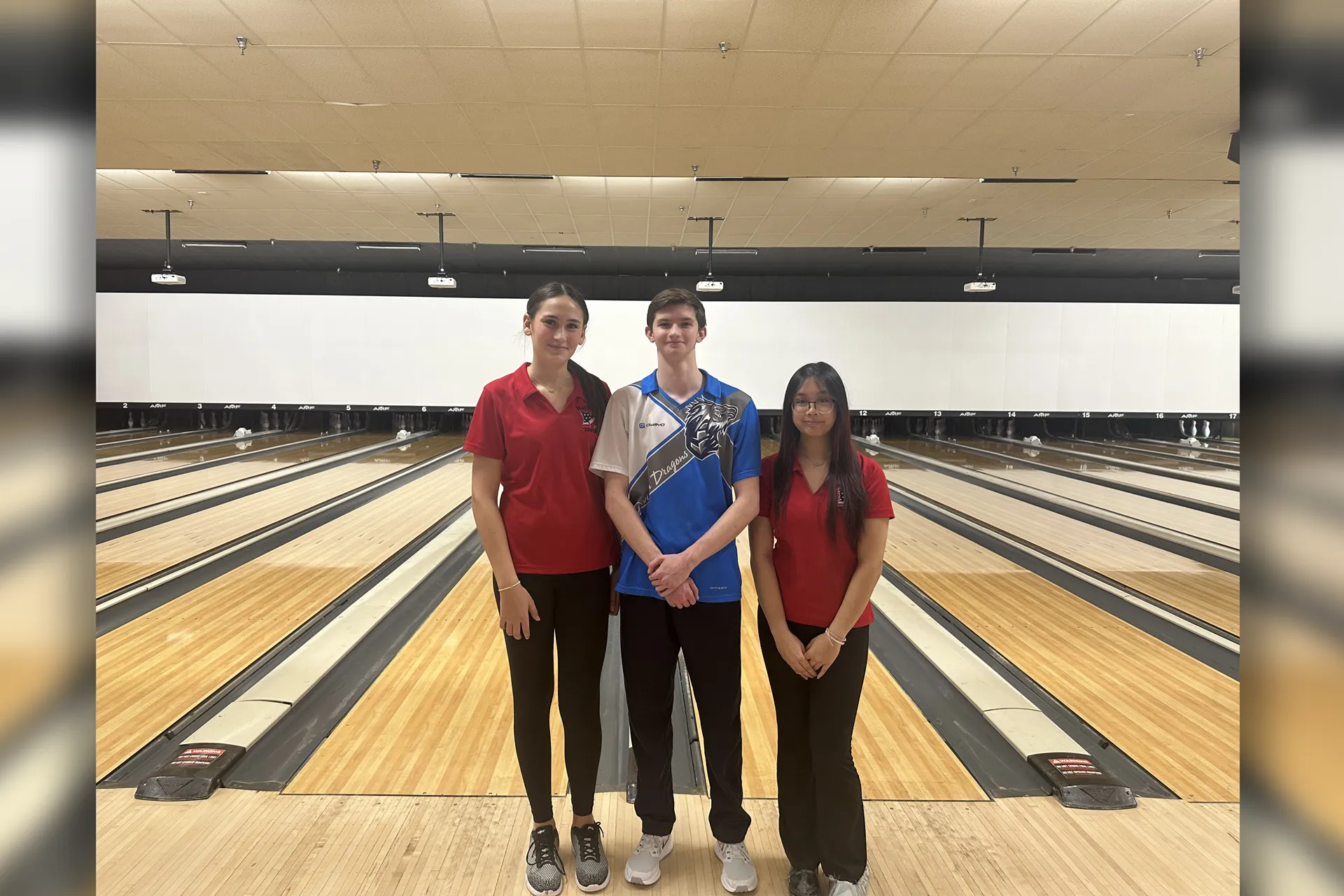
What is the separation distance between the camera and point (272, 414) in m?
15.1

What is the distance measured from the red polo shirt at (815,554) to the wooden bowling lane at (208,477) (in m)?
5.06

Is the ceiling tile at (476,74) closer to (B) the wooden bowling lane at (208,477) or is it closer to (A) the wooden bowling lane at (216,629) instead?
(A) the wooden bowling lane at (216,629)

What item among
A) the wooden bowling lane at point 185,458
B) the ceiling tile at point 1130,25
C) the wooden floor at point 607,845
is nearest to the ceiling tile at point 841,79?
the ceiling tile at point 1130,25

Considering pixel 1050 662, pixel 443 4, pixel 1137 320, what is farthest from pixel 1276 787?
pixel 1137 320

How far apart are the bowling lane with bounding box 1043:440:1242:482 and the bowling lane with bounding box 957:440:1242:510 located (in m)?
0.48

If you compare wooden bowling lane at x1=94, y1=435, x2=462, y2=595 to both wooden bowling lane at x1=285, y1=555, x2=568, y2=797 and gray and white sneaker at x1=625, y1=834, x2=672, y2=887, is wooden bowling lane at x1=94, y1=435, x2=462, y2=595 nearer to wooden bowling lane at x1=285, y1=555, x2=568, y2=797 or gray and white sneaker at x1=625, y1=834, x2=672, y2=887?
wooden bowling lane at x1=285, y1=555, x2=568, y2=797

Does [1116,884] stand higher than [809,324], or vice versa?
[809,324]

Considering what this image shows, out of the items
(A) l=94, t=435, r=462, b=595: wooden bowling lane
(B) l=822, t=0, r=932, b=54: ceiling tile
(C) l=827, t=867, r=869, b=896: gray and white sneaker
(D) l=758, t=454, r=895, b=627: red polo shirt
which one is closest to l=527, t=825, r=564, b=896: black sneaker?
(C) l=827, t=867, r=869, b=896: gray and white sneaker

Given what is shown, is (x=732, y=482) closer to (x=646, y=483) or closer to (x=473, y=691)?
(x=646, y=483)

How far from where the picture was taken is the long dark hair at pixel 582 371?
7.34 ft

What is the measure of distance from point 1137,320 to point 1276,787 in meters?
16.2

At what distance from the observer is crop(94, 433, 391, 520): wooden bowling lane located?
24.5 feet

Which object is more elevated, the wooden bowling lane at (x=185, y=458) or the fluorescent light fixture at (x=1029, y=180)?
the fluorescent light fixture at (x=1029, y=180)

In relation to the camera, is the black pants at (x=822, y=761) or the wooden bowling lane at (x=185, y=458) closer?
the black pants at (x=822, y=761)
